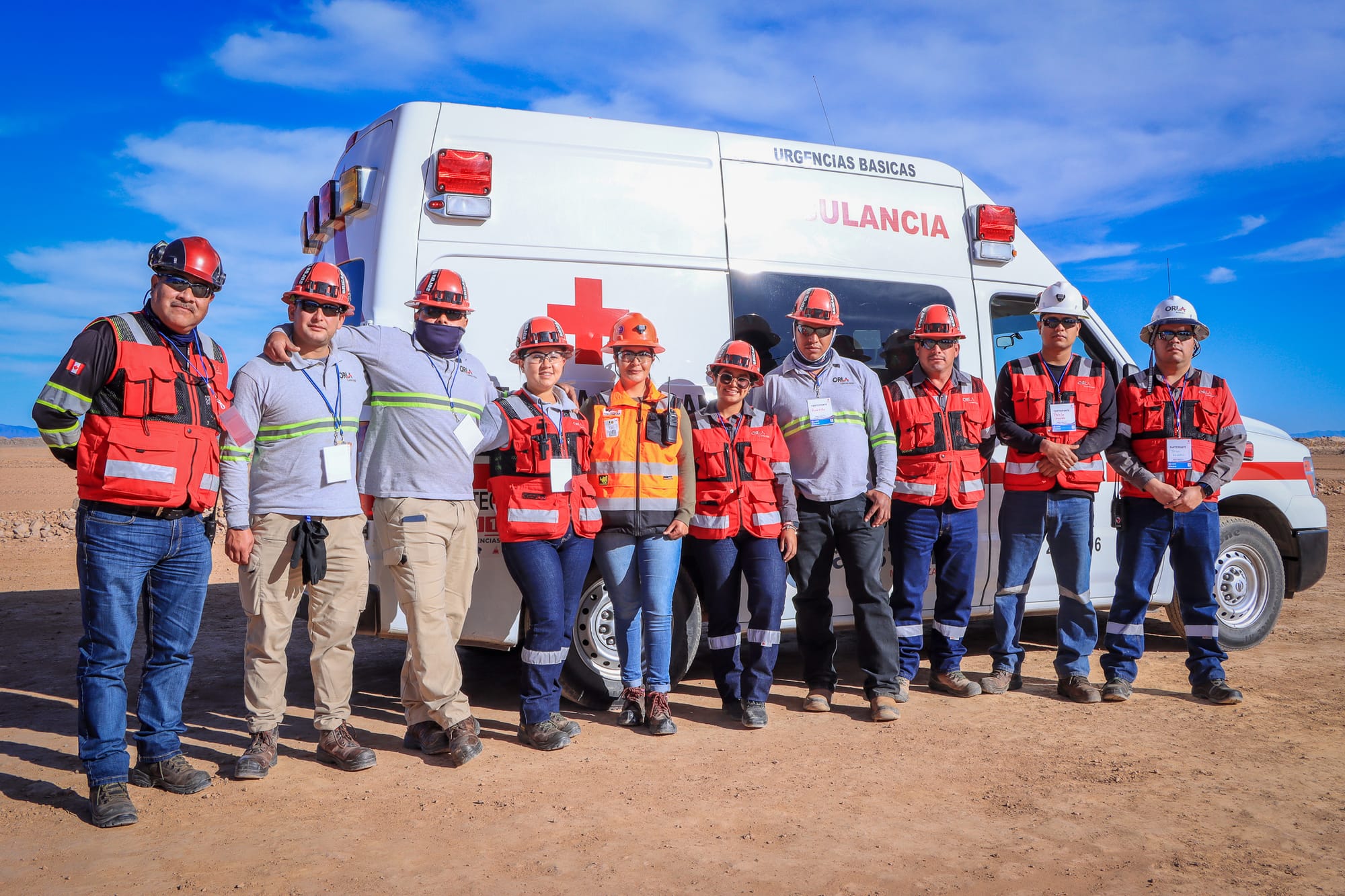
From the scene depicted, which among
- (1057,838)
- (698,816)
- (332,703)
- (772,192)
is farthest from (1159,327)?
(332,703)

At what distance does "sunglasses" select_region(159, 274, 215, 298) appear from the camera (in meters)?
3.74

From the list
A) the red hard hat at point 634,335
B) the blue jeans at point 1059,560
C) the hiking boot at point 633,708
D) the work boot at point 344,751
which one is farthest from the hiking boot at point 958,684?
the work boot at point 344,751

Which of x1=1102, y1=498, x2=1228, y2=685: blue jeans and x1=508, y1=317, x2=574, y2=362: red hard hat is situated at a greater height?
x1=508, y1=317, x2=574, y2=362: red hard hat

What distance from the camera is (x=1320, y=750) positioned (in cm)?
443

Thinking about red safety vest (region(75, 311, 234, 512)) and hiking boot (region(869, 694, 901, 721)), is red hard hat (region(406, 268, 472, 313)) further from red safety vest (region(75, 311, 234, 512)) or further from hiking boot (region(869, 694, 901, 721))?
hiking boot (region(869, 694, 901, 721))

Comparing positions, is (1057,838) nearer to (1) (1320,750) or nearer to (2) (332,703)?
(1) (1320,750)

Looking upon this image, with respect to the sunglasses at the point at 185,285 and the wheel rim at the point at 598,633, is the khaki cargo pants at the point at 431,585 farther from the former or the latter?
the sunglasses at the point at 185,285

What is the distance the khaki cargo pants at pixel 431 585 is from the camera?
4.23 m

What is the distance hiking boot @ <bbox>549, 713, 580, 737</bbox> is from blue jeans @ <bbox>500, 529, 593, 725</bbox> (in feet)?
0.14

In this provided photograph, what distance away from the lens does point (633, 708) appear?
485 centimetres

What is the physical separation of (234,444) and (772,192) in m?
3.12

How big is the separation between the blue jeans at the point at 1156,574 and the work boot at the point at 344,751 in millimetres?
3897

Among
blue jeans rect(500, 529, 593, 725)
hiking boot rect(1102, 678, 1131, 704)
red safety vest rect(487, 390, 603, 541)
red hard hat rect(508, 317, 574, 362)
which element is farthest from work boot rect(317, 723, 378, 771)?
hiking boot rect(1102, 678, 1131, 704)

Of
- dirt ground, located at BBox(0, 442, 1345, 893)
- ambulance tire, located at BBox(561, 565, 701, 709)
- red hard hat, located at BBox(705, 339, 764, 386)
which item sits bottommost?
dirt ground, located at BBox(0, 442, 1345, 893)
